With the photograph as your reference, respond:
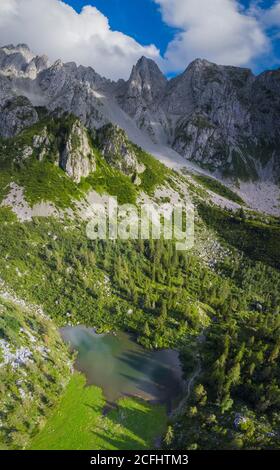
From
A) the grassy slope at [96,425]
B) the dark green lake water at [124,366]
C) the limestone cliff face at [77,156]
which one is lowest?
the grassy slope at [96,425]

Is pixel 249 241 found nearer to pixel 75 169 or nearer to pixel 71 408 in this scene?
pixel 75 169

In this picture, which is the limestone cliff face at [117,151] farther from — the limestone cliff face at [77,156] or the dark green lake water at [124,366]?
the dark green lake water at [124,366]

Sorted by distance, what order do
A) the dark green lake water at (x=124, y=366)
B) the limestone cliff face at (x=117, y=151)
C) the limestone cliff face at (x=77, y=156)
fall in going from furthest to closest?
the limestone cliff face at (x=117, y=151), the limestone cliff face at (x=77, y=156), the dark green lake water at (x=124, y=366)

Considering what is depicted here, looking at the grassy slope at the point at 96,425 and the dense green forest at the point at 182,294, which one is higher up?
the dense green forest at the point at 182,294

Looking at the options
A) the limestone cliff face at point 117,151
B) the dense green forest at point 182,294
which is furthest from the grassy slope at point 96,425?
the limestone cliff face at point 117,151

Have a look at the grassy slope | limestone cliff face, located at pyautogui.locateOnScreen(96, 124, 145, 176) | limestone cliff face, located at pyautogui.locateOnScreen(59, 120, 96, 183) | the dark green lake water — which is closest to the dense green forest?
the dark green lake water

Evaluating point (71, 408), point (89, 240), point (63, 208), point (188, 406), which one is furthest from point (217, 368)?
point (63, 208)
